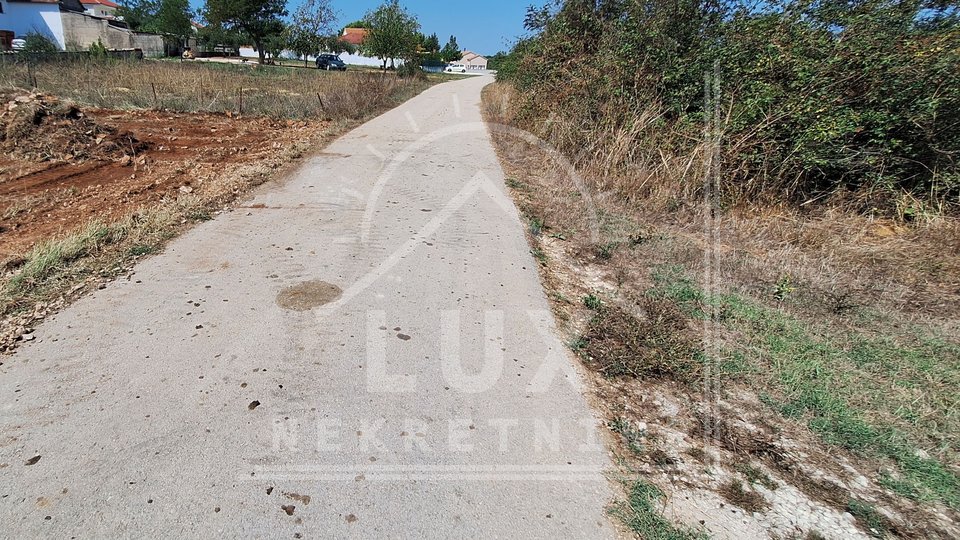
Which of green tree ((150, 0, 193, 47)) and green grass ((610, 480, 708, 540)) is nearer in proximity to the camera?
green grass ((610, 480, 708, 540))

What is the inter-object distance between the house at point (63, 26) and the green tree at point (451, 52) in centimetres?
5771

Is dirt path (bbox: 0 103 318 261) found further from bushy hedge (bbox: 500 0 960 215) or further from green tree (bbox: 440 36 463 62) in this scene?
green tree (bbox: 440 36 463 62)

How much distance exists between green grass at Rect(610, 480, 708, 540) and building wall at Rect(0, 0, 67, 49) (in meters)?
58.7

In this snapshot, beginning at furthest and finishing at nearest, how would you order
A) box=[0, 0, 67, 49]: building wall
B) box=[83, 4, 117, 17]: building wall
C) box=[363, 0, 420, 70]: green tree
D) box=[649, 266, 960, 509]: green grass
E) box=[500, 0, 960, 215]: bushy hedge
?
box=[83, 4, 117, 17]: building wall → box=[0, 0, 67, 49]: building wall → box=[363, 0, 420, 70]: green tree → box=[500, 0, 960, 215]: bushy hedge → box=[649, 266, 960, 509]: green grass

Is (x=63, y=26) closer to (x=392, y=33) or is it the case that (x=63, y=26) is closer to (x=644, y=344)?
(x=392, y=33)

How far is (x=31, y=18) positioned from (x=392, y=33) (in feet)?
125

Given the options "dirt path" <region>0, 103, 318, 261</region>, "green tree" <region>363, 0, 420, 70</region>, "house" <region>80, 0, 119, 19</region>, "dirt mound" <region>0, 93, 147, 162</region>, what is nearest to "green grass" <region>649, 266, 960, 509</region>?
"dirt path" <region>0, 103, 318, 261</region>

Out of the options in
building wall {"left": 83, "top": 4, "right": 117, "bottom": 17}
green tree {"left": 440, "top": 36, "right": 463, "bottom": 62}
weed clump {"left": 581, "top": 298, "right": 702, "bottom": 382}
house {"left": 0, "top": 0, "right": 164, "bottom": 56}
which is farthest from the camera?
green tree {"left": 440, "top": 36, "right": 463, "bottom": 62}

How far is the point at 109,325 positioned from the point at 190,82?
54.6 ft

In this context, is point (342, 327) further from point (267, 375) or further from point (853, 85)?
point (853, 85)

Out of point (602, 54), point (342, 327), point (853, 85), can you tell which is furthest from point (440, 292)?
point (602, 54)

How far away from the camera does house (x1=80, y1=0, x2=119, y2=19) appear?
59406 millimetres

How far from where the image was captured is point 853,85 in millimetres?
5031

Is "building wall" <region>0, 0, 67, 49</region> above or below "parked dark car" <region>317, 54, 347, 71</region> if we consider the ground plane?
above
